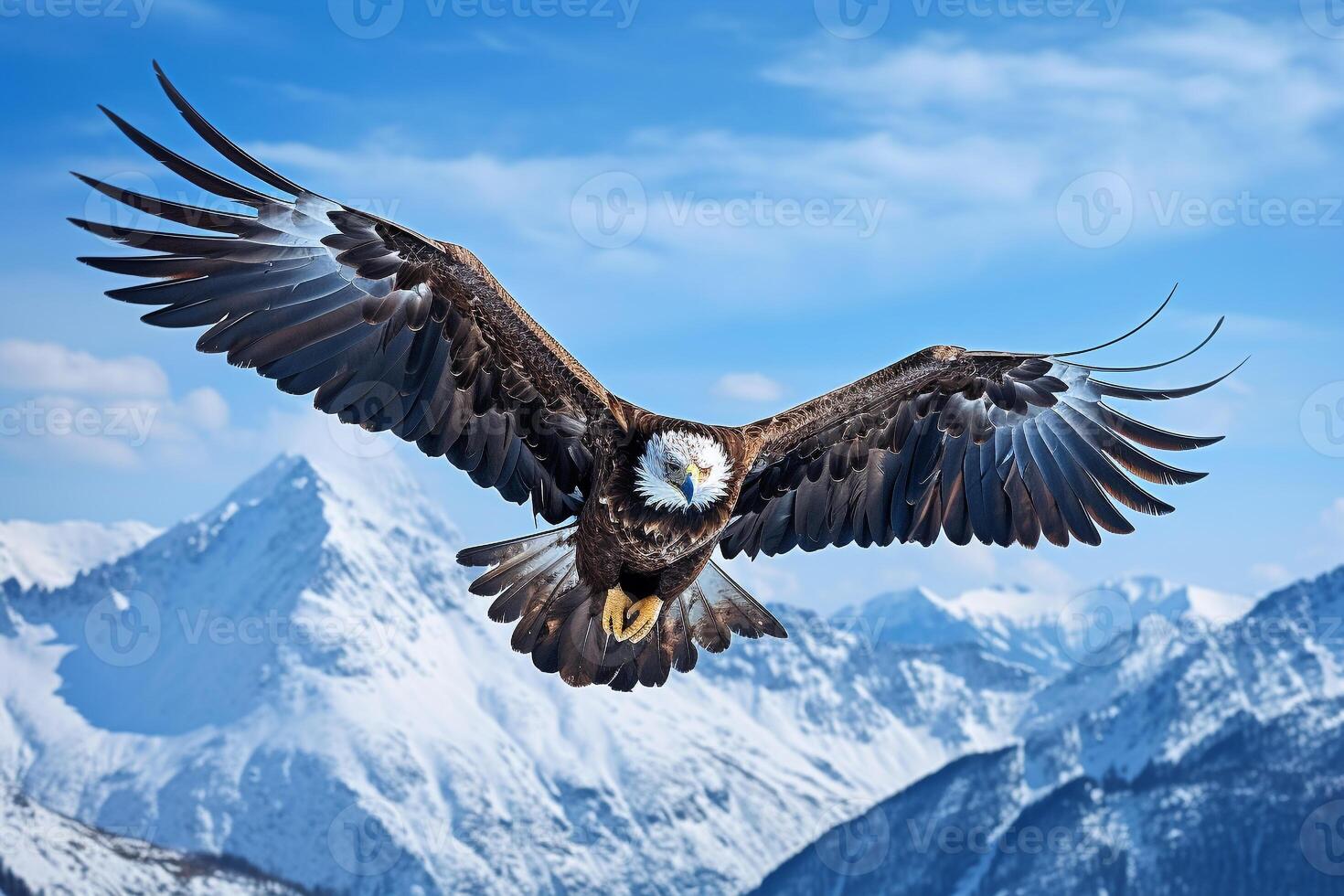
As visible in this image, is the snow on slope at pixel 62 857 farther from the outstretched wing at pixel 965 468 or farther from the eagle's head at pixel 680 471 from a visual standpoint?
the eagle's head at pixel 680 471

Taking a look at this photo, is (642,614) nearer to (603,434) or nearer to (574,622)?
(574,622)

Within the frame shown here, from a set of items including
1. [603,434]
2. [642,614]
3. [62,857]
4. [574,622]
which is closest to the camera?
[603,434]

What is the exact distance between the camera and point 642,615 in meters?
11.5

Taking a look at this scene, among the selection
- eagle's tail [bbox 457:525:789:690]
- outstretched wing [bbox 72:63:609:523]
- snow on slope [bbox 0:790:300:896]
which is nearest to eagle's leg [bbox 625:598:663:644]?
eagle's tail [bbox 457:525:789:690]

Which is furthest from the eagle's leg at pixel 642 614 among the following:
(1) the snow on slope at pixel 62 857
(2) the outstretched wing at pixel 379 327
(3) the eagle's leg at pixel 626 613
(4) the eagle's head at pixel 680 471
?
(1) the snow on slope at pixel 62 857

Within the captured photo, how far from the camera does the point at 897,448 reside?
41.1 ft

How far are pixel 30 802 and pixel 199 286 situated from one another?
166 meters

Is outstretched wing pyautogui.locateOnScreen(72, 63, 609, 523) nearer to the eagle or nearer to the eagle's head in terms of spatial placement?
the eagle

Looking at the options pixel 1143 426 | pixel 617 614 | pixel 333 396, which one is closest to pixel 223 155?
pixel 333 396

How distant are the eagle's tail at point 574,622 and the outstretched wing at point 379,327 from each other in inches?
32.2

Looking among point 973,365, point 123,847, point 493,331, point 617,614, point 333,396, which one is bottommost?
point 123,847

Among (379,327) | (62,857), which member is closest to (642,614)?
(379,327)

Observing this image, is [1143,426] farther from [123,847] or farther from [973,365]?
[123,847]

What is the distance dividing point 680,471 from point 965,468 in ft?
11.7
